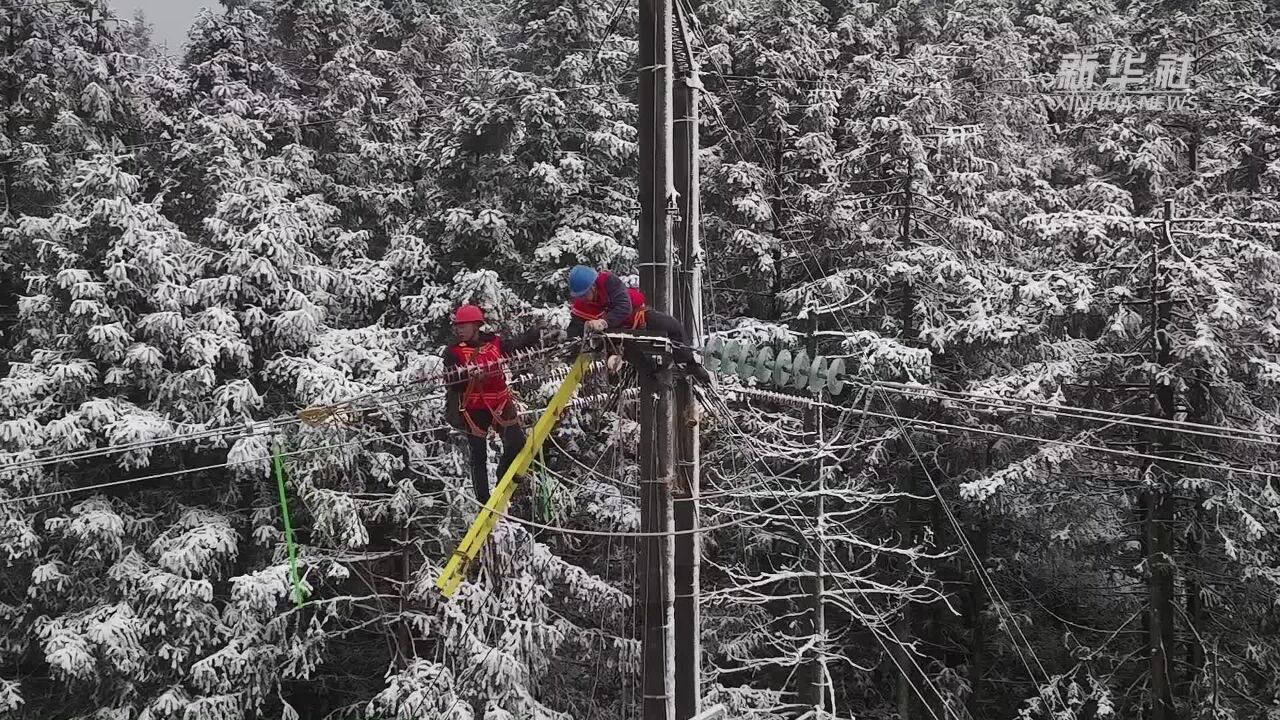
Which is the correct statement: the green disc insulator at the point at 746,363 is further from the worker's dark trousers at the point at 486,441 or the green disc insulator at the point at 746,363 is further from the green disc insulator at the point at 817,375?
the worker's dark trousers at the point at 486,441

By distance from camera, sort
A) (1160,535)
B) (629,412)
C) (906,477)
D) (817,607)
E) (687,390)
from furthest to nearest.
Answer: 1. (906,477)
2. (1160,535)
3. (817,607)
4. (629,412)
5. (687,390)

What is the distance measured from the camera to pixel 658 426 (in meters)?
6.71

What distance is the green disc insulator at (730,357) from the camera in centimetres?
640

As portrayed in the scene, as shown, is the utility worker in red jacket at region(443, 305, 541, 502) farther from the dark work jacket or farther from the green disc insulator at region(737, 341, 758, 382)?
the green disc insulator at region(737, 341, 758, 382)

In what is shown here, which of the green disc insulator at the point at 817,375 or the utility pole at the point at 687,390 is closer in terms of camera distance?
the green disc insulator at the point at 817,375

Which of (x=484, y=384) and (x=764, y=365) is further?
(x=484, y=384)

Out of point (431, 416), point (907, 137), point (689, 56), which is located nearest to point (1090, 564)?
point (907, 137)

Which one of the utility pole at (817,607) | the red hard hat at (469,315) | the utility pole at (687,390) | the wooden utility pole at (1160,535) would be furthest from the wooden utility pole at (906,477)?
the red hard hat at (469,315)

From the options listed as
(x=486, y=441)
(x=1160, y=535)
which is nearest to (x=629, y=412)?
(x=486, y=441)

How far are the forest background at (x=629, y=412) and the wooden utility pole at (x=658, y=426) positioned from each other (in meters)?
6.37

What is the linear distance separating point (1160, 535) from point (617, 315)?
11416 mm

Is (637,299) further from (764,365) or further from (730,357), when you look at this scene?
(764,365)

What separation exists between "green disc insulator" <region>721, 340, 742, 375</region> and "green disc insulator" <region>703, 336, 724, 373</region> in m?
0.03

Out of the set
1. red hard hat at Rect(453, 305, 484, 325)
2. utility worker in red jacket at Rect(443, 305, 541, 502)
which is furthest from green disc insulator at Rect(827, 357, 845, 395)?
red hard hat at Rect(453, 305, 484, 325)
